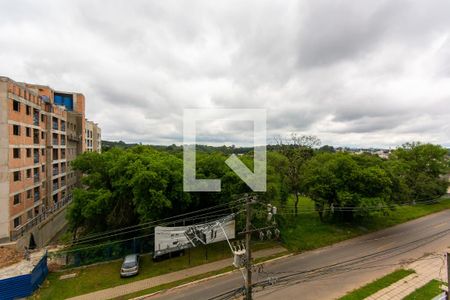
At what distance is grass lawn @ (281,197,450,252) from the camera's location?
1745cm

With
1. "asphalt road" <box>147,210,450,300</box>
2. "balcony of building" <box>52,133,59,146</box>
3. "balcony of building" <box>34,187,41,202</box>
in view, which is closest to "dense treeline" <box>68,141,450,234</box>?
"asphalt road" <box>147,210,450,300</box>

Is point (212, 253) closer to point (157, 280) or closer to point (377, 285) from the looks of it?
point (157, 280)

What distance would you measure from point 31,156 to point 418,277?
2952 cm

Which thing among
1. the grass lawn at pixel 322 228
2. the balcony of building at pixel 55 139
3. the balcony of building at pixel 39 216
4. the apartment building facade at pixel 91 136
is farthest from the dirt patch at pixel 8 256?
the apartment building facade at pixel 91 136

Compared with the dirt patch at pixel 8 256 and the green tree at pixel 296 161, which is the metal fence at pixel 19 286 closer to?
the dirt patch at pixel 8 256

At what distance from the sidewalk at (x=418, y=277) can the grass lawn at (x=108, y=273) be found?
7.45 metres

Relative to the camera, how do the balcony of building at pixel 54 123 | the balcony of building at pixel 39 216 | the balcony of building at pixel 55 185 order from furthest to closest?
1. the balcony of building at pixel 54 123
2. the balcony of building at pixel 55 185
3. the balcony of building at pixel 39 216

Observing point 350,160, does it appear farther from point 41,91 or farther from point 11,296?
point 41,91

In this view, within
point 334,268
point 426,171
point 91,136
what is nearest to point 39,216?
point 334,268

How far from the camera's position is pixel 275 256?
15.4 meters

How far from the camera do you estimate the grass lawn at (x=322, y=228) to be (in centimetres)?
1745

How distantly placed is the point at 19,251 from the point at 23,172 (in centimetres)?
714

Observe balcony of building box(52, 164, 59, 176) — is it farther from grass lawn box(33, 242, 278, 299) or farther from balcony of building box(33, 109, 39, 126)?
grass lawn box(33, 242, 278, 299)

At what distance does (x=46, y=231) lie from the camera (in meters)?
21.4
